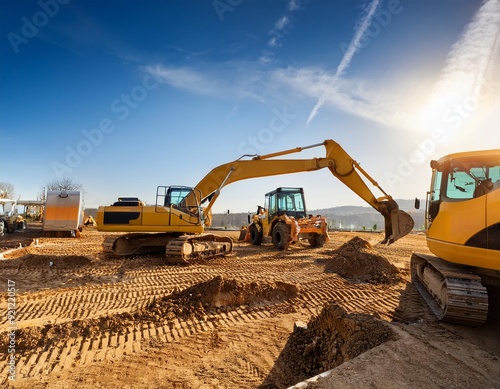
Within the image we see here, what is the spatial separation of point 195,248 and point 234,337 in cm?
588

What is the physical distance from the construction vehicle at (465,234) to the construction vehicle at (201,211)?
3203mm

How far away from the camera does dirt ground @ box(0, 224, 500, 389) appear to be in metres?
3.08

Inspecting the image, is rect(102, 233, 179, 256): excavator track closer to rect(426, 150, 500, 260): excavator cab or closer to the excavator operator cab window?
rect(426, 150, 500, 260): excavator cab

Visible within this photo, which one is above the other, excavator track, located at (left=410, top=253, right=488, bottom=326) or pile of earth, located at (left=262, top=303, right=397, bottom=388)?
excavator track, located at (left=410, top=253, right=488, bottom=326)

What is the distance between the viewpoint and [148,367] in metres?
3.41

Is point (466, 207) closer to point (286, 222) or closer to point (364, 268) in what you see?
point (364, 268)

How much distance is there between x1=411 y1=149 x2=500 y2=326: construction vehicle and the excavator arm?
2.95m

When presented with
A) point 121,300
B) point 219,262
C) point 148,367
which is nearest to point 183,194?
point 219,262

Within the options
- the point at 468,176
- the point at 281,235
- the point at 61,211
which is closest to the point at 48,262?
the point at 281,235

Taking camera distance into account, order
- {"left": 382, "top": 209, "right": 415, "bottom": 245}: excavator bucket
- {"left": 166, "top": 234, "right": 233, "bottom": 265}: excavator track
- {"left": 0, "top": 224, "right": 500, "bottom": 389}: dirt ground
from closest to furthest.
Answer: {"left": 0, "top": 224, "right": 500, "bottom": 389}: dirt ground → {"left": 382, "top": 209, "right": 415, "bottom": 245}: excavator bucket → {"left": 166, "top": 234, "right": 233, "bottom": 265}: excavator track

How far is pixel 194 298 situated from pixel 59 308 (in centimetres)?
229

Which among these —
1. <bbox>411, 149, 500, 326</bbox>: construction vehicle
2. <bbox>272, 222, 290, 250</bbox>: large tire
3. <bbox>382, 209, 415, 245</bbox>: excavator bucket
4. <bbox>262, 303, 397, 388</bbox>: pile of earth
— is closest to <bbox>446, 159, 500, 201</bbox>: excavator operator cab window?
<bbox>411, 149, 500, 326</bbox>: construction vehicle

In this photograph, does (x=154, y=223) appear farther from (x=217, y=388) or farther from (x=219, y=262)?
(x=217, y=388)

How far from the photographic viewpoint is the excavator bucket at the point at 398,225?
8.25m
